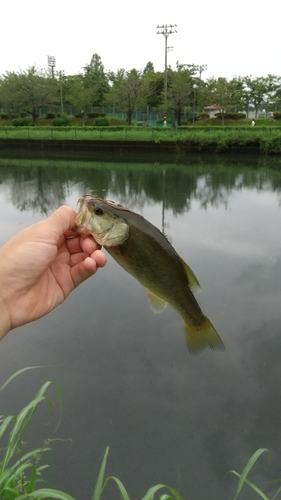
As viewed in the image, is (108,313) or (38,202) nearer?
(108,313)

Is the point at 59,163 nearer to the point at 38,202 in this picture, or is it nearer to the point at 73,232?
the point at 38,202

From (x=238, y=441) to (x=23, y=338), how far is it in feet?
8.27

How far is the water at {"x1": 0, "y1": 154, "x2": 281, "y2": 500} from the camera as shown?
3.07m

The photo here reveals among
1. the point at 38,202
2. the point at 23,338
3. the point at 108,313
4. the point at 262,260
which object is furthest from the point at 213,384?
the point at 38,202

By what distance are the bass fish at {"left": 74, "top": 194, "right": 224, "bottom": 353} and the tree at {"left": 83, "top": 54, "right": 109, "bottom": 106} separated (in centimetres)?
4174

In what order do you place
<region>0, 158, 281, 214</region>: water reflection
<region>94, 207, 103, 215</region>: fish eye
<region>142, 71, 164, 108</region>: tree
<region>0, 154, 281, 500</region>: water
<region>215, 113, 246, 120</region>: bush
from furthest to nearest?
1. <region>142, 71, 164, 108</region>: tree
2. <region>215, 113, 246, 120</region>: bush
3. <region>0, 158, 281, 214</region>: water reflection
4. <region>0, 154, 281, 500</region>: water
5. <region>94, 207, 103, 215</region>: fish eye

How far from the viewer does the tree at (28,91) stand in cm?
3509

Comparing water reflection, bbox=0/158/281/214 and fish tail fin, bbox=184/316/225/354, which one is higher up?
fish tail fin, bbox=184/316/225/354

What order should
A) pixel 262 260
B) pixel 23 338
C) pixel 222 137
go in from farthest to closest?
pixel 222 137
pixel 262 260
pixel 23 338

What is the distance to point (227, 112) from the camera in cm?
3816

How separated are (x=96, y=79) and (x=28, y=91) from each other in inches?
529

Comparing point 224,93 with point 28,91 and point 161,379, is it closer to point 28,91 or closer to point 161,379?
point 28,91

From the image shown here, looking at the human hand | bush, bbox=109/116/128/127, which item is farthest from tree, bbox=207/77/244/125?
the human hand

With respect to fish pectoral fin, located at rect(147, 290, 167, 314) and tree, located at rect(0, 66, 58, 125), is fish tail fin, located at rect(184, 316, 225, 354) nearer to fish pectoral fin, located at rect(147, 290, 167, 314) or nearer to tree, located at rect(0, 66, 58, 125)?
fish pectoral fin, located at rect(147, 290, 167, 314)
